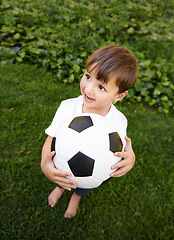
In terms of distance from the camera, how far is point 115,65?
1.46 m

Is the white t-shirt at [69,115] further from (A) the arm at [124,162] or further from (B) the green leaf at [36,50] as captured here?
(B) the green leaf at [36,50]

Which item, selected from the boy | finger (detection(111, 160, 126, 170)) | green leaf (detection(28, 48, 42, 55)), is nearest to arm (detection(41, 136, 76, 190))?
the boy

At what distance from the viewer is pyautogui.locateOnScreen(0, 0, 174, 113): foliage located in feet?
12.8

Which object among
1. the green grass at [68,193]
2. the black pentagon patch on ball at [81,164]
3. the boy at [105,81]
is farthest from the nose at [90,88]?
the green grass at [68,193]

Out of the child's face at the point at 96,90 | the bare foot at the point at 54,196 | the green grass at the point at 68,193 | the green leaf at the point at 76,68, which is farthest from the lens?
the green leaf at the point at 76,68

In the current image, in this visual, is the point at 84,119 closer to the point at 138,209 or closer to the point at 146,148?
the point at 138,209

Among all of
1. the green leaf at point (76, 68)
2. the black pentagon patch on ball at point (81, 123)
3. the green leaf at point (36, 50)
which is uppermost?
the black pentagon patch on ball at point (81, 123)

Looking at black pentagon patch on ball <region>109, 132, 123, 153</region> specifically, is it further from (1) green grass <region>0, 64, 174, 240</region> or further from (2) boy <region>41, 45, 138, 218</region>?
(1) green grass <region>0, 64, 174, 240</region>

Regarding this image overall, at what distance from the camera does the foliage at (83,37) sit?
12.8ft

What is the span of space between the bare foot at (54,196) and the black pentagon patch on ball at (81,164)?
0.92 m

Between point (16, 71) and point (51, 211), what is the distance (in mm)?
2732

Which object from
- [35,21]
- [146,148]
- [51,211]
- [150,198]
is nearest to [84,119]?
[51,211]

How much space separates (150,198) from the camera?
2496mm

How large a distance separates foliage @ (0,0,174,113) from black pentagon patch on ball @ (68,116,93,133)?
7.92 feet
